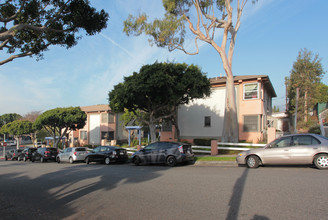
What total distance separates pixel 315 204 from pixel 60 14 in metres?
9.96

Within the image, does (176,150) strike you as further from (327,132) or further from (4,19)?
(327,132)

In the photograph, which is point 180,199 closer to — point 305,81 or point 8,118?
point 305,81

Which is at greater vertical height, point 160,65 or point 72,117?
point 160,65

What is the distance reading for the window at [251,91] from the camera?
23.4 meters

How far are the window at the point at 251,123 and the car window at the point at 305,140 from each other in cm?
1331

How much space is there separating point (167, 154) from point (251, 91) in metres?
13.3

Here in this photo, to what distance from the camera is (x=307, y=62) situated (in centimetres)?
3381

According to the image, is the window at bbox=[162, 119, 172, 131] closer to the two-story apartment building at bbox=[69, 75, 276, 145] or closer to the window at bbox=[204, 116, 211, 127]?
the two-story apartment building at bbox=[69, 75, 276, 145]

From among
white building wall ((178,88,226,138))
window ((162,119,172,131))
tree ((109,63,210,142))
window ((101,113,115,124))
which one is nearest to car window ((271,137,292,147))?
tree ((109,63,210,142))

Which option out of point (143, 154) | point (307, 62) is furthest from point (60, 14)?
point (307, 62)

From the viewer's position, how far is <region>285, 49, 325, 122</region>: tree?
32.2 metres

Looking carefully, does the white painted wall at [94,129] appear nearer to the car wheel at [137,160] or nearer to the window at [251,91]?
the window at [251,91]

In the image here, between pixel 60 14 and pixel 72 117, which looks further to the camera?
pixel 72 117

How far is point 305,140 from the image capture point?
33.2ft
